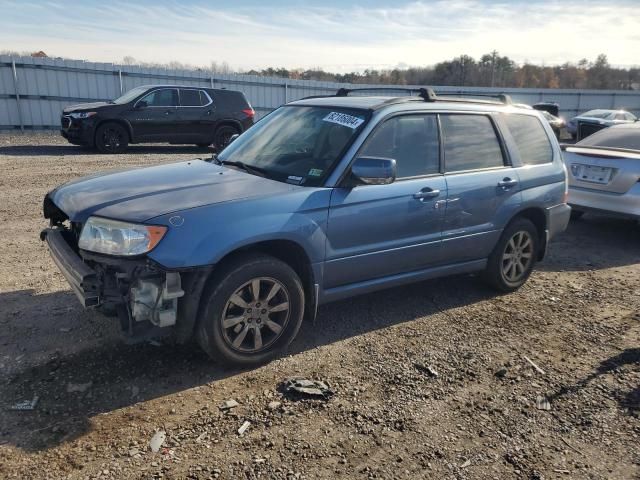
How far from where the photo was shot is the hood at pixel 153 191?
3428 mm

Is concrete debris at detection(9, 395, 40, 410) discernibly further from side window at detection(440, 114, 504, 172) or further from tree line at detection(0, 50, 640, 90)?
tree line at detection(0, 50, 640, 90)

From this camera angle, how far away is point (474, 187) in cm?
470

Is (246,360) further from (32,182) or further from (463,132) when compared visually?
(32,182)

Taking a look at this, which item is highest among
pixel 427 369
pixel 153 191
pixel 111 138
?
pixel 153 191

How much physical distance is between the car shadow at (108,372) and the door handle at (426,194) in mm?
1084

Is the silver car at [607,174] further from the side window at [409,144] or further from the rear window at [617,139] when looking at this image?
the side window at [409,144]

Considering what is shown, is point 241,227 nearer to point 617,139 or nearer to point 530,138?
point 530,138

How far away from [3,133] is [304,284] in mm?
16515

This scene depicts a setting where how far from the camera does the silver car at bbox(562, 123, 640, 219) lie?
23.2 feet

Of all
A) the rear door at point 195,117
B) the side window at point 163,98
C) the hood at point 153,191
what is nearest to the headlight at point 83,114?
the side window at point 163,98

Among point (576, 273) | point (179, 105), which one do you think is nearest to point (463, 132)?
point (576, 273)

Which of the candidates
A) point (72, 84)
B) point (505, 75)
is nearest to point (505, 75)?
point (505, 75)

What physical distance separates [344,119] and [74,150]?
11.9 metres

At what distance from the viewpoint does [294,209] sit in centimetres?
367
